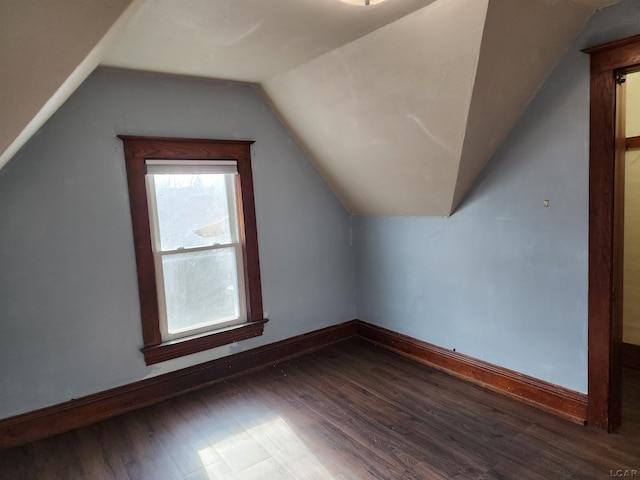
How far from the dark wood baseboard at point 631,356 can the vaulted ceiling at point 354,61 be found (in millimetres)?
1669

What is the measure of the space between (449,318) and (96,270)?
99.2 inches

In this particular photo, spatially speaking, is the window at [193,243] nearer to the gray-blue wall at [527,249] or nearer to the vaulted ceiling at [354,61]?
the vaulted ceiling at [354,61]

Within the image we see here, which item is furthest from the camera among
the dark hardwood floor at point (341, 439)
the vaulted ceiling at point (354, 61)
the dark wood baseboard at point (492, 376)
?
the dark wood baseboard at point (492, 376)

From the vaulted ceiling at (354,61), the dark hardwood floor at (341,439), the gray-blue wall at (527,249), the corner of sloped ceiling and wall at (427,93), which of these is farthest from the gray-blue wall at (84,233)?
the gray-blue wall at (527,249)

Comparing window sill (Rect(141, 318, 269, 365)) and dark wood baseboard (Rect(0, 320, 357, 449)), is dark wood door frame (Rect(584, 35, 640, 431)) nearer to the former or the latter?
dark wood baseboard (Rect(0, 320, 357, 449))

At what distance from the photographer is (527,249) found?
A: 8.47 feet

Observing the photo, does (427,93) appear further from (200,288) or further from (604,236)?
(200,288)

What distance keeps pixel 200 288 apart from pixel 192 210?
60 cm

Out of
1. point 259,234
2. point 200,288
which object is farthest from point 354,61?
point 200,288

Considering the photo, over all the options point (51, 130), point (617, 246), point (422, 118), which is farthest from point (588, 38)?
point (51, 130)

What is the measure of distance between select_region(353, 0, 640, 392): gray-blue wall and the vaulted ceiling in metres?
0.12

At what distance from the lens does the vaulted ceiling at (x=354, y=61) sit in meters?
1.30

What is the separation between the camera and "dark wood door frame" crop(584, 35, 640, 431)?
6.89 ft

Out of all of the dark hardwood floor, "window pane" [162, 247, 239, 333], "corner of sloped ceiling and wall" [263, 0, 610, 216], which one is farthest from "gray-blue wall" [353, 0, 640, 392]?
"window pane" [162, 247, 239, 333]
